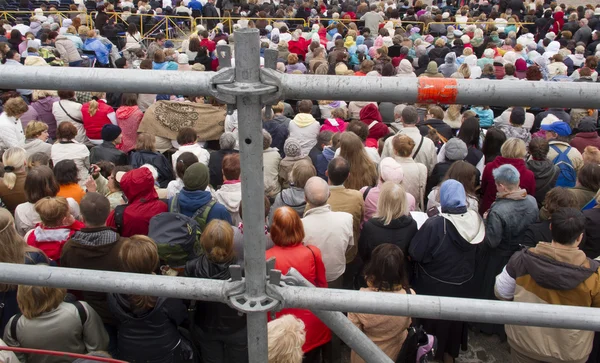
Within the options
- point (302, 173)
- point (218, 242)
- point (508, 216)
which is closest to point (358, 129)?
point (302, 173)

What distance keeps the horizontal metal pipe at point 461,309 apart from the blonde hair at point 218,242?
5.95ft

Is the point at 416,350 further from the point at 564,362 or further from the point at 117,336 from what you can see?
the point at 117,336

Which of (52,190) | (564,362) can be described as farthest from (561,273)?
(52,190)

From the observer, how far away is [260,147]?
62.6 inches

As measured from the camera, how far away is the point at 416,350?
362cm

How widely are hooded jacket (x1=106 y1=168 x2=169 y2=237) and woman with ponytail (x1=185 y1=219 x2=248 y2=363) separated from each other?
38.7 inches

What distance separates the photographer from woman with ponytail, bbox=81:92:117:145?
7.35 metres

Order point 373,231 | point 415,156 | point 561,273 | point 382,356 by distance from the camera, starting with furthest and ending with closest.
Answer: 1. point 415,156
2. point 373,231
3. point 561,273
4. point 382,356

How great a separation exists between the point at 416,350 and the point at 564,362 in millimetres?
907

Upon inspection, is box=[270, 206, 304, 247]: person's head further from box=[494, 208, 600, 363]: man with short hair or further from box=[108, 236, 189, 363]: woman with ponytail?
box=[494, 208, 600, 363]: man with short hair

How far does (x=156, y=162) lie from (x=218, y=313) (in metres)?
2.98

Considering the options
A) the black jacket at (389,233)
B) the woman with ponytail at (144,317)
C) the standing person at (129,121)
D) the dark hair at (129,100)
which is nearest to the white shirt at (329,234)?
the black jacket at (389,233)

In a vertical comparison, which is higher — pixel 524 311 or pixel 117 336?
pixel 524 311

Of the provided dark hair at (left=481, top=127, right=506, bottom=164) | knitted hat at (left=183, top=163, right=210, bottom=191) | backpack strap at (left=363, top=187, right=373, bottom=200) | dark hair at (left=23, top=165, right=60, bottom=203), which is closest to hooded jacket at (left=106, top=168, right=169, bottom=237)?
knitted hat at (left=183, top=163, right=210, bottom=191)
